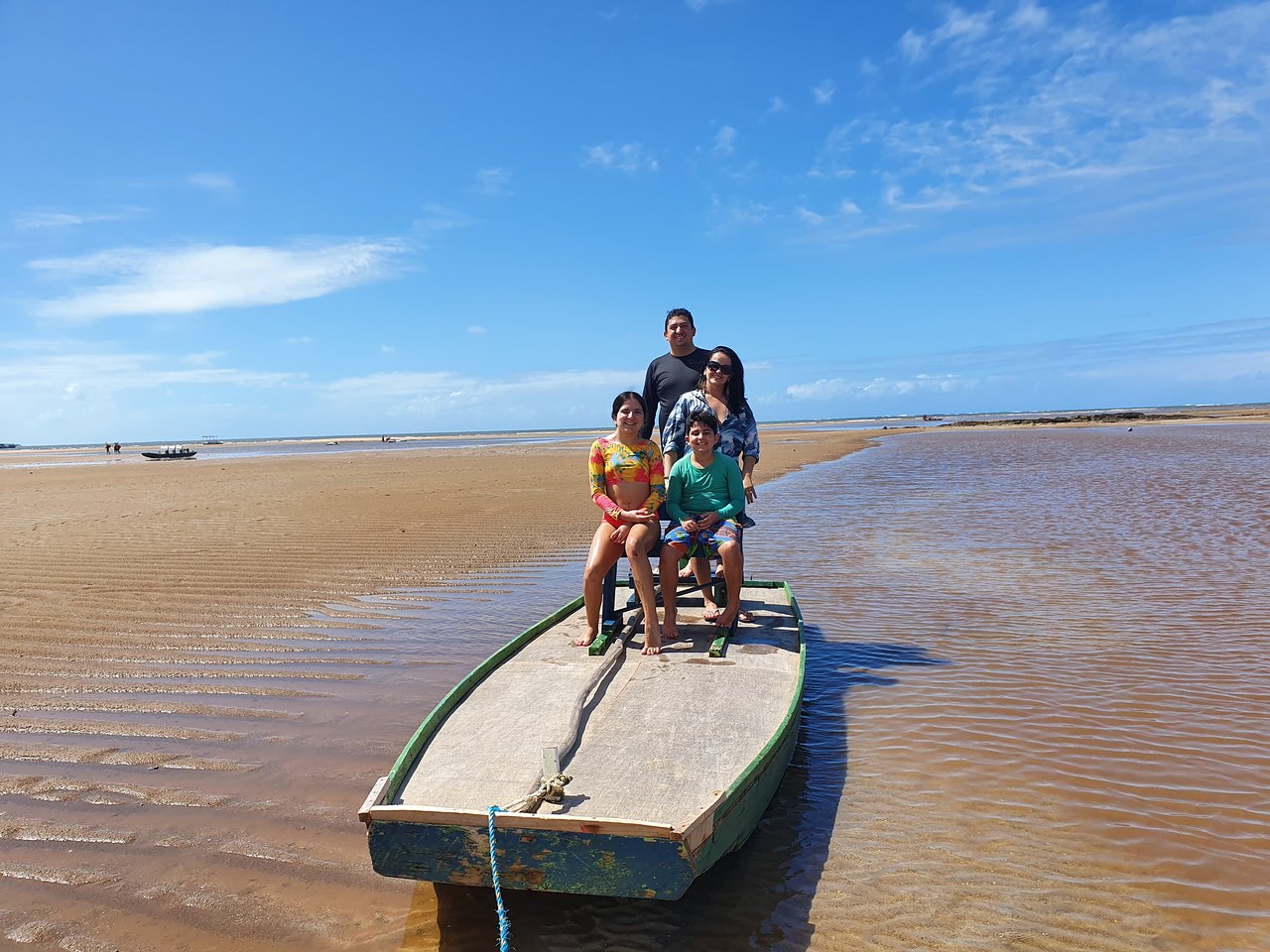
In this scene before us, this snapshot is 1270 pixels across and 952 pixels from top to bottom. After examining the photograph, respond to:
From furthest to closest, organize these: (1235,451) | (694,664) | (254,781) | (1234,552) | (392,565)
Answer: (1235,451), (392,565), (1234,552), (694,664), (254,781)

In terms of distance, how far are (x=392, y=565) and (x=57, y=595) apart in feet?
12.4

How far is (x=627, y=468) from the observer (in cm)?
557

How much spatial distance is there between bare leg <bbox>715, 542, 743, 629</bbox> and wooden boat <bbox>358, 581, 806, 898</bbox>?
0.15m

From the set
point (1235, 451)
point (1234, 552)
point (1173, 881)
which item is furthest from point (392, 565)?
point (1235, 451)

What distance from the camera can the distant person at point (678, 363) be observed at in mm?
6301

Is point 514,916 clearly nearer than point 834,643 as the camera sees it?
Yes

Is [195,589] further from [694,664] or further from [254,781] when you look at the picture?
[694,664]

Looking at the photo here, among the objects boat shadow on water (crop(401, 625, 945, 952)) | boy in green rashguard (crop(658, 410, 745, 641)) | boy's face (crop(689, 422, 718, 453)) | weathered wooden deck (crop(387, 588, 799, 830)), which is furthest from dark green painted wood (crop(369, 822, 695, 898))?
boy's face (crop(689, 422, 718, 453))

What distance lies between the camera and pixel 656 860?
111 inches

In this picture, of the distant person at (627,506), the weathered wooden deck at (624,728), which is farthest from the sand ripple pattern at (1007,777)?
the distant person at (627,506)

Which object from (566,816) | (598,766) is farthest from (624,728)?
(566,816)

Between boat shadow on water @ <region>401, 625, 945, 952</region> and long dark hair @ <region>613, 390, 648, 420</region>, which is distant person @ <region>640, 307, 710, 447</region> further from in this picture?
boat shadow on water @ <region>401, 625, 945, 952</region>

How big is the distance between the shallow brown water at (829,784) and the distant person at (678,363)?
101 inches

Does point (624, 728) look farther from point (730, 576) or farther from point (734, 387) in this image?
point (734, 387)
